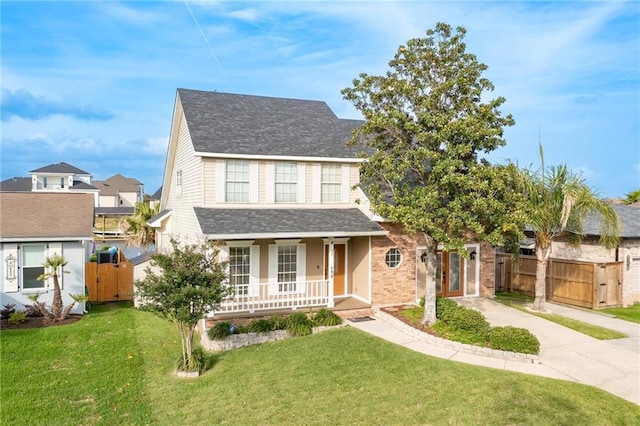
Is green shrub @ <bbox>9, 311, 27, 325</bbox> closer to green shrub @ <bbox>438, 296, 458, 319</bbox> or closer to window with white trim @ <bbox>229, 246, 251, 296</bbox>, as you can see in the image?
window with white trim @ <bbox>229, 246, 251, 296</bbox>

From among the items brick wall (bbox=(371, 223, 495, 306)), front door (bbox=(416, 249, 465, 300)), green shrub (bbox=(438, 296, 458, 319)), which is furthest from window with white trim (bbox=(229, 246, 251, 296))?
front door (bbox=(416, 249, 465, 300))

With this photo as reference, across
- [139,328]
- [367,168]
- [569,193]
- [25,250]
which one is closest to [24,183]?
[25,250]

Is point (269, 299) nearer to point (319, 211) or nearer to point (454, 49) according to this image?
point (319, 211)

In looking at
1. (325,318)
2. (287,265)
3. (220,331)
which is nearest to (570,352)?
(325,318)

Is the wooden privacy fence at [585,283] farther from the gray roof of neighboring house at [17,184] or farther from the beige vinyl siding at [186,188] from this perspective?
the gray roof of neighboring house at [17,184]

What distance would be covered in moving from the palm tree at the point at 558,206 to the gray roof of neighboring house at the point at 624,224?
2313mm

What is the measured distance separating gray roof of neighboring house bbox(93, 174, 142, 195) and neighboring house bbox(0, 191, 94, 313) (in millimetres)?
64120

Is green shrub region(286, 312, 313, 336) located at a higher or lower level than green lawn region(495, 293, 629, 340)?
higher

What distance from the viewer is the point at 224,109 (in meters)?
18.4

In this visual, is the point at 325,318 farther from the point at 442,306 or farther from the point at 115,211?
the point at 115,211

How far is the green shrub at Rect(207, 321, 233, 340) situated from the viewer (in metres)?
12.7

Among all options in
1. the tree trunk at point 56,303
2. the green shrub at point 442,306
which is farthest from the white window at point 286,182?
the tree trunk at point 56,303

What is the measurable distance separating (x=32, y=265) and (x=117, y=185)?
71.7 meters

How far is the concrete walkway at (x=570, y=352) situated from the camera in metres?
9.97
